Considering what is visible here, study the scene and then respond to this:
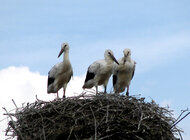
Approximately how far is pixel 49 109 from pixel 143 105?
153cm

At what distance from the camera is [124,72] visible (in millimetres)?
11664

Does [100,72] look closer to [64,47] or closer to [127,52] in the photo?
[127,52]

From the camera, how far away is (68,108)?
879cm

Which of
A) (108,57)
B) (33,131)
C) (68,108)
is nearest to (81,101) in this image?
(68,108)

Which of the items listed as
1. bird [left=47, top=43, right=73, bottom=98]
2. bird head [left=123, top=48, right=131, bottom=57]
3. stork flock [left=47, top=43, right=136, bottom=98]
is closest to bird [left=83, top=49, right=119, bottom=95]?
stork flock [left=47, top=43, right=136, bottom=98]

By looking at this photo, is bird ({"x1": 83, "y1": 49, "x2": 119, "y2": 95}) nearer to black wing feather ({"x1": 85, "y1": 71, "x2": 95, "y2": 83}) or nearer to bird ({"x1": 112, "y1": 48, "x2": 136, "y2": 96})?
black wing feather ({"x1": 85, "y1": 71, "x2": 95, "y2": 83})

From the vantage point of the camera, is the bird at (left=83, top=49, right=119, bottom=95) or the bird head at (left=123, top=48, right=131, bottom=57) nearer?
the bird at (left=83, top=49, right=119, bottom=95)

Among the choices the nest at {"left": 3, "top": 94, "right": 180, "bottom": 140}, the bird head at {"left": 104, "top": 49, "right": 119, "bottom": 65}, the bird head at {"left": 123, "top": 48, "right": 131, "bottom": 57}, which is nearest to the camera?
the nest at {"left": 3, "top": 94, "right": 180, "bottom": 140}

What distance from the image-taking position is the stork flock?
11203 millimetres

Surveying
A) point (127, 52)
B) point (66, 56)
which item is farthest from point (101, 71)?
point (66, 56)

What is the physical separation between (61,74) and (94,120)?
331 cm

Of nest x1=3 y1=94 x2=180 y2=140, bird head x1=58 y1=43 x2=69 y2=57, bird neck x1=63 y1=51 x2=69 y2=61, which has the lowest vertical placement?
nest x1=3 y1=94 x2=180 y2=140

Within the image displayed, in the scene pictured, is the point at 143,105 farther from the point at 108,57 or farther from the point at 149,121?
the point at 108,57

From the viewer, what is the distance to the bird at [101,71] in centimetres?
1116
